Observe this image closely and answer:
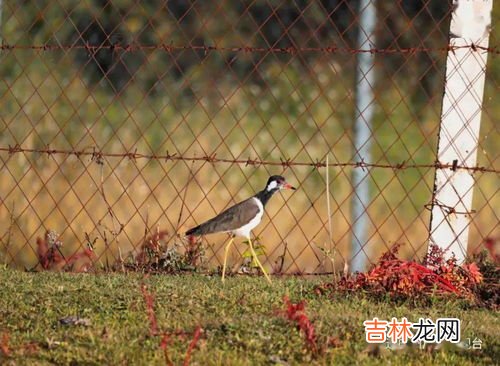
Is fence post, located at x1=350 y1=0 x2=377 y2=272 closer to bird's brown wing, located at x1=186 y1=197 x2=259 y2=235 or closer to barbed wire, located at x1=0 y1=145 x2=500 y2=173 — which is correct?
barbed wire, located at x1=0 y1=145 x2=500 y2=173

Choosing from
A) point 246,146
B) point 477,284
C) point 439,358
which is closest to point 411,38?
point 246,146

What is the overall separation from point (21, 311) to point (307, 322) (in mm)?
1357

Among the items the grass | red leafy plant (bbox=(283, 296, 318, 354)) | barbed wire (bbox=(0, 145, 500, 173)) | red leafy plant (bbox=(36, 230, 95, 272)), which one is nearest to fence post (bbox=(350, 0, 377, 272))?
barbed wire (bbox=(0, 145, 500, 173))

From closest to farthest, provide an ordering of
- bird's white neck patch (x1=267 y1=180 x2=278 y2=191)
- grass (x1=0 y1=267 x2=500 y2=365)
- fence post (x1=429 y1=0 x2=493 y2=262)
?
grass (x1=0 y1=267 x2=500 y2=365) → bird's white neck patch (x1=267 y1=180 x2=278 y2=191) → fence post (x1=429 y1=0 x2=493 y2=262)

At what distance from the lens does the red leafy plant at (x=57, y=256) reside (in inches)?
277

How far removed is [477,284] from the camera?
618cm

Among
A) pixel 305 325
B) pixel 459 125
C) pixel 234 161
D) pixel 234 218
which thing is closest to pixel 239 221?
pixel 234 218

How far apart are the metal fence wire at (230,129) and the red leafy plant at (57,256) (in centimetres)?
2

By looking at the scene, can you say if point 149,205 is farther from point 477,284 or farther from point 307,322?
point 307,322

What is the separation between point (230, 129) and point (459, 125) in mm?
1477

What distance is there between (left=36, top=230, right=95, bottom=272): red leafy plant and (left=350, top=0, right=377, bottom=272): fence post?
1660mm

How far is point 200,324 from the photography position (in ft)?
15.9

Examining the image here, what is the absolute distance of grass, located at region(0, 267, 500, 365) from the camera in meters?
4.45

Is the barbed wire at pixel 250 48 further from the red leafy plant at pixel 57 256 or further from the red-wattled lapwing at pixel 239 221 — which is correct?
the red leafy plant at pixel 57 256
